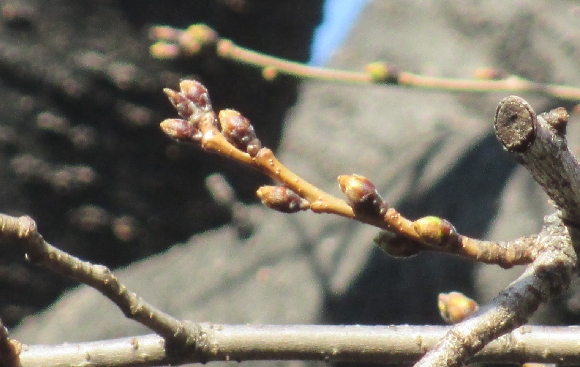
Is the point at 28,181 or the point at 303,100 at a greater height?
the point at 303,100

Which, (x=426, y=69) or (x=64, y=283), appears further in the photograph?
(x=426, y=69)

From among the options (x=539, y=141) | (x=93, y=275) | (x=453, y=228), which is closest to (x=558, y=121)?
(x=539, y=141)

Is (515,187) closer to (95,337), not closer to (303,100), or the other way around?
(303,100)

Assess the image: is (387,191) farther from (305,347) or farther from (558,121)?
(558,121)

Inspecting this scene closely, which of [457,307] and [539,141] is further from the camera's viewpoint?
[457,307]

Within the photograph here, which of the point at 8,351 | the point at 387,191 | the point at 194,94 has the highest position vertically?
the point at 387,191

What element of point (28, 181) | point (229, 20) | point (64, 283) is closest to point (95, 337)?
point (64, 283)
